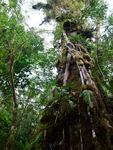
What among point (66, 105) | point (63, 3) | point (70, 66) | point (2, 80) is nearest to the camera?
point (66, 105)

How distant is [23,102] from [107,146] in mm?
3741

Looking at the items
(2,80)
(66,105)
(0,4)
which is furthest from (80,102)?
(0,4)

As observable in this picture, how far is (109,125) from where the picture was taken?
1.45m

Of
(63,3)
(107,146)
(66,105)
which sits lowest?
(107,146)

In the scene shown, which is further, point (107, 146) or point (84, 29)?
point (84, 29)

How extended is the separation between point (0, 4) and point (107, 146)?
5.40m

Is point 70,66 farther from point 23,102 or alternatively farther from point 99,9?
point 99,9

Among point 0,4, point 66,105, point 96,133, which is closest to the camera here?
point 96,133

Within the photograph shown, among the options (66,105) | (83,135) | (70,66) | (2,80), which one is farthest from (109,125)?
(2,80)

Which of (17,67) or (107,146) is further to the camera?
(17,67)

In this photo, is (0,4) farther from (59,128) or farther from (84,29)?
(59,128)

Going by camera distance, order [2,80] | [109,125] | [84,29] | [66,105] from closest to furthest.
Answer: [109,125] → [66,105] → [2,80] → [84,29]

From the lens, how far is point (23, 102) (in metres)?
4.24

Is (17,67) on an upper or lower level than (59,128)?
upper
